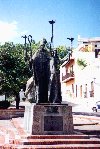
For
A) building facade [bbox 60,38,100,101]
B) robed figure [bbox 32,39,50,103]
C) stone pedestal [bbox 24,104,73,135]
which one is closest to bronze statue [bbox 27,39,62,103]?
robed figure [bbox 32,39,50,103]

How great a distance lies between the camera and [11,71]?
77.9 ft

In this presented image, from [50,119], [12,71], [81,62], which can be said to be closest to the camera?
[50,119]

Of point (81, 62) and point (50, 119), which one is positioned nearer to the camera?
point (50, 119)

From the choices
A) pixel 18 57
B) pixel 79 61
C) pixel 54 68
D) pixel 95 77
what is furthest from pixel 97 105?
pixel 54 68

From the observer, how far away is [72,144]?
32.3 ft

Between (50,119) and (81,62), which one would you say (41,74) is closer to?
(50,119)

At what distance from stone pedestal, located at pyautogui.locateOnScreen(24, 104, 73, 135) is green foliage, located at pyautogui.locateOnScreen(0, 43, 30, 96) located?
1210 centimetres

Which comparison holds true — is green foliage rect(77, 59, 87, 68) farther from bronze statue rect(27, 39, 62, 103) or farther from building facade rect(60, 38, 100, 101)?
bronze statue rect(27, 39, 62, 103)

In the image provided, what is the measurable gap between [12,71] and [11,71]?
0.07 metres

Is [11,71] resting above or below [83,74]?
below

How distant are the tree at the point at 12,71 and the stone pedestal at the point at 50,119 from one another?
12104 mm

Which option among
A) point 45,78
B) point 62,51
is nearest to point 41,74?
point 45,78

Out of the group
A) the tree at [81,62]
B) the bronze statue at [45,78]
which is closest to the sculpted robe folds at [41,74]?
the bronze statue at [45,78]

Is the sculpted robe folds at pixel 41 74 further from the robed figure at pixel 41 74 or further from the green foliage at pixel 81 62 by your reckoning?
the green foliage at pixel 81 62
